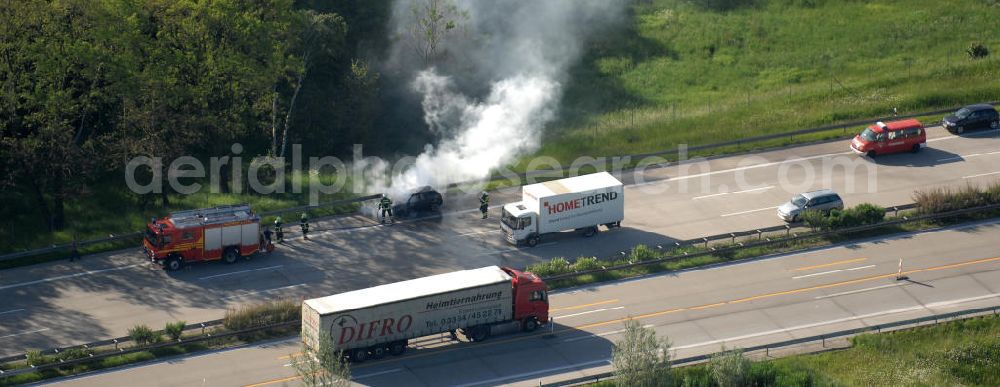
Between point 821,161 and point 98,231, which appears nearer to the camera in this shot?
point 98,231

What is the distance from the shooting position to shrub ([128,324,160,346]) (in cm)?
5644

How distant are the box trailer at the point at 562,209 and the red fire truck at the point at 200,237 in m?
13.5

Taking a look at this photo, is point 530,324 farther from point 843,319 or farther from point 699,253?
point 843,319

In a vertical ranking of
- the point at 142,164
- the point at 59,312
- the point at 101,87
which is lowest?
the point at 59,312

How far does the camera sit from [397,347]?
55.7 m

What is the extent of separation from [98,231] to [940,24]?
64.8 m

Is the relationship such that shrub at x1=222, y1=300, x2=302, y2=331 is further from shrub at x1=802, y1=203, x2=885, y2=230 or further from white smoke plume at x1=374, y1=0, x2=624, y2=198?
shrub at x1=802, y1=203, x2=885, y2=230

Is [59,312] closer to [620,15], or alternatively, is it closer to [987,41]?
[620,15]

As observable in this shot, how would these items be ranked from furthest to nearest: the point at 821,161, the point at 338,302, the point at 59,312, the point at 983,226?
the point at 821,161 < the point at 983,226 < the point at 59,312 < the point at 338,302

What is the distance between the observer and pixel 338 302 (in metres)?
54.6

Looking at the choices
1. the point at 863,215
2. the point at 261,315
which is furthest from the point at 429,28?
the point at 261,315

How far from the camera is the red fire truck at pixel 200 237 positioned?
64.2m

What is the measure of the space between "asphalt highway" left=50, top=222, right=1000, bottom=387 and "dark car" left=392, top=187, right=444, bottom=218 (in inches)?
487

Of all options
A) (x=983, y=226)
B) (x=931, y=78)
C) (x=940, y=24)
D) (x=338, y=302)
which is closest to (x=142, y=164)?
(x=338, y=302)
